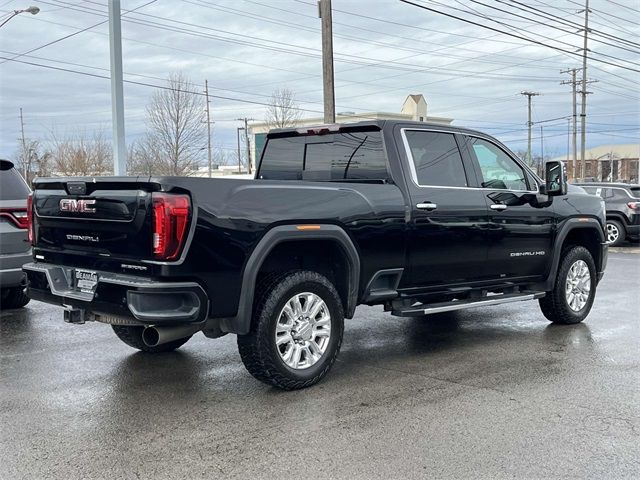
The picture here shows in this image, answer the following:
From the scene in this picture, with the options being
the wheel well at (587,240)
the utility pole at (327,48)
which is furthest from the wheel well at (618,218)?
the wheel well at (587,240)

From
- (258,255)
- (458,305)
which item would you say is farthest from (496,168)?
(258,255)

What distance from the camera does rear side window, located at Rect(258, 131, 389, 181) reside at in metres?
6.15

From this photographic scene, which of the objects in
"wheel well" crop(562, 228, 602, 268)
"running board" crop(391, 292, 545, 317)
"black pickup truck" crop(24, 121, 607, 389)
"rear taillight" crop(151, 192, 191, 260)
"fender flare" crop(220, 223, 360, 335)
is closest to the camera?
"rear taillight" crop(151, 192, 191, 260)

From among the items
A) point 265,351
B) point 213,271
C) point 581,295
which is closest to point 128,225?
point 213,271

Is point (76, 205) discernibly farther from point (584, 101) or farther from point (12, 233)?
point (584, 101)

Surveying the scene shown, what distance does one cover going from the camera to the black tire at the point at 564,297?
25.1 ft

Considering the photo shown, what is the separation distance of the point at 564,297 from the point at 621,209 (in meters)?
11.5

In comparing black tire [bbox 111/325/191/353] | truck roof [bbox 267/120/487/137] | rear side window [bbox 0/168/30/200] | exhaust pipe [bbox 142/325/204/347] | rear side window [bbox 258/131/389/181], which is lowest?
black tire [bbox 111/325/191/353]

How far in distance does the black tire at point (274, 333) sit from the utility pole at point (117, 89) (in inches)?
292

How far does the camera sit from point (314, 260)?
564 centimetres

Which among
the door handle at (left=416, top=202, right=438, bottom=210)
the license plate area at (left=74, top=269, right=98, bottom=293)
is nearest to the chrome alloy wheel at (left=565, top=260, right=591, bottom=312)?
the door handle at (left=416, top=202, right=438, bottom=210)

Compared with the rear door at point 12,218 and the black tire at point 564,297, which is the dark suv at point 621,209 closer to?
the black tire at point 564,297

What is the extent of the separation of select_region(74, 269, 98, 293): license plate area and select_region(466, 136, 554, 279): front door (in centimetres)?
376

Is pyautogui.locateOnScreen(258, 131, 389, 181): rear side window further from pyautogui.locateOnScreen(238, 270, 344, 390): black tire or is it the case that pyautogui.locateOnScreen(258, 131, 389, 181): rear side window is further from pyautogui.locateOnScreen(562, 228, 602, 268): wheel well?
pyautogui.locateOnScreen(562, 228, 602, 268): wheel well
